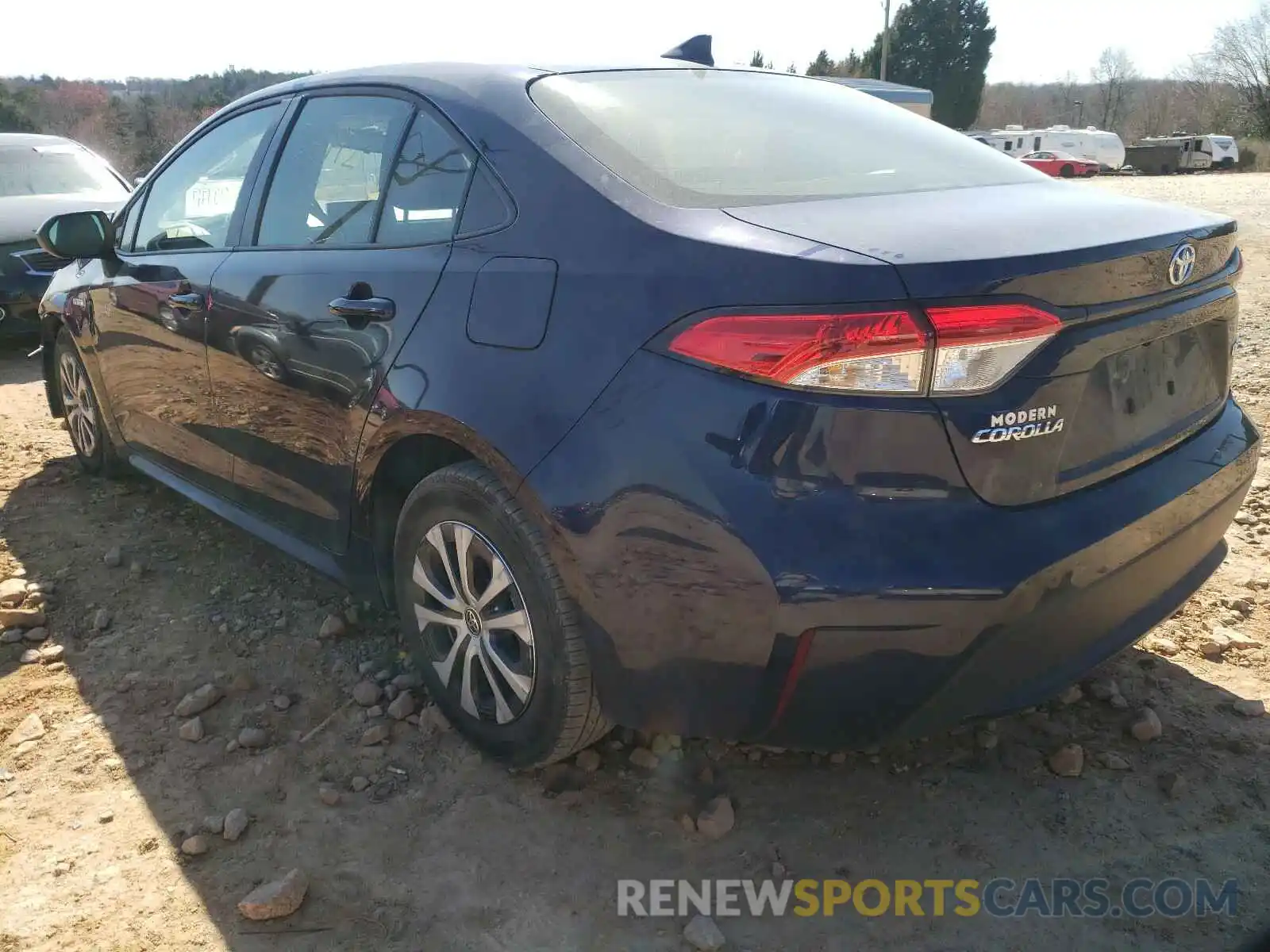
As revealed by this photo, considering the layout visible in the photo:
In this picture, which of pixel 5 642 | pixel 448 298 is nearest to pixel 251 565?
pixel 5 642

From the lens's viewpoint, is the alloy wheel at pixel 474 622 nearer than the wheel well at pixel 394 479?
Yes

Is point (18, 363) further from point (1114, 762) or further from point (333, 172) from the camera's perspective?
point (1114, 762)

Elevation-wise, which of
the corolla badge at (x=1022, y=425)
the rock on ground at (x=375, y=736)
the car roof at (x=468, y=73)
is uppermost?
the car roof at (x=468, y=73)

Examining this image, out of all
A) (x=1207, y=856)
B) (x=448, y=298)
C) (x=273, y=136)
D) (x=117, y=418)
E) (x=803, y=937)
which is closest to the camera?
(x=803, y=937)

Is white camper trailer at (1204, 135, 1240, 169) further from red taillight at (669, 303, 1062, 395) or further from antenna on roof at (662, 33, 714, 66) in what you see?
red taillight at (669, 303, 1062, 395)

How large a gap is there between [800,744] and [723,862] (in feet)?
1.28

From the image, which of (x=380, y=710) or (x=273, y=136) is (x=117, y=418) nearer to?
(x=273, y=136)

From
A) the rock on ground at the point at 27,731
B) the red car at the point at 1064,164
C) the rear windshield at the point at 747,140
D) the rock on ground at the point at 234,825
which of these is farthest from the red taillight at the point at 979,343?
the red car at the point at 1064,164

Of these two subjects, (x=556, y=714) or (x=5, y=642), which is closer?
(x=556, y=714)

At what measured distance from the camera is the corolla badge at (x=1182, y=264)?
1.99 meters

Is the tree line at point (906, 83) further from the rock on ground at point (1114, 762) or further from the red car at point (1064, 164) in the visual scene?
the rock on ground at point (1114, 762)

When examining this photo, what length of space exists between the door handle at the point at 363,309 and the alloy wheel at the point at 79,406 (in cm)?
239

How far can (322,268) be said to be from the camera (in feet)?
8.64

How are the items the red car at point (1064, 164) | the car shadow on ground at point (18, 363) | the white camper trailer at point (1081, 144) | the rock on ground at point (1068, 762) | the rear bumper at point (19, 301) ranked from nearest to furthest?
the rock on ground at point (1068, 762) < the car shadow on ground at point (18, 363) < the rear bumper at point (19, 301) < the red car at point (1064, 164) < the white camper trailer at point (1081, 144)
